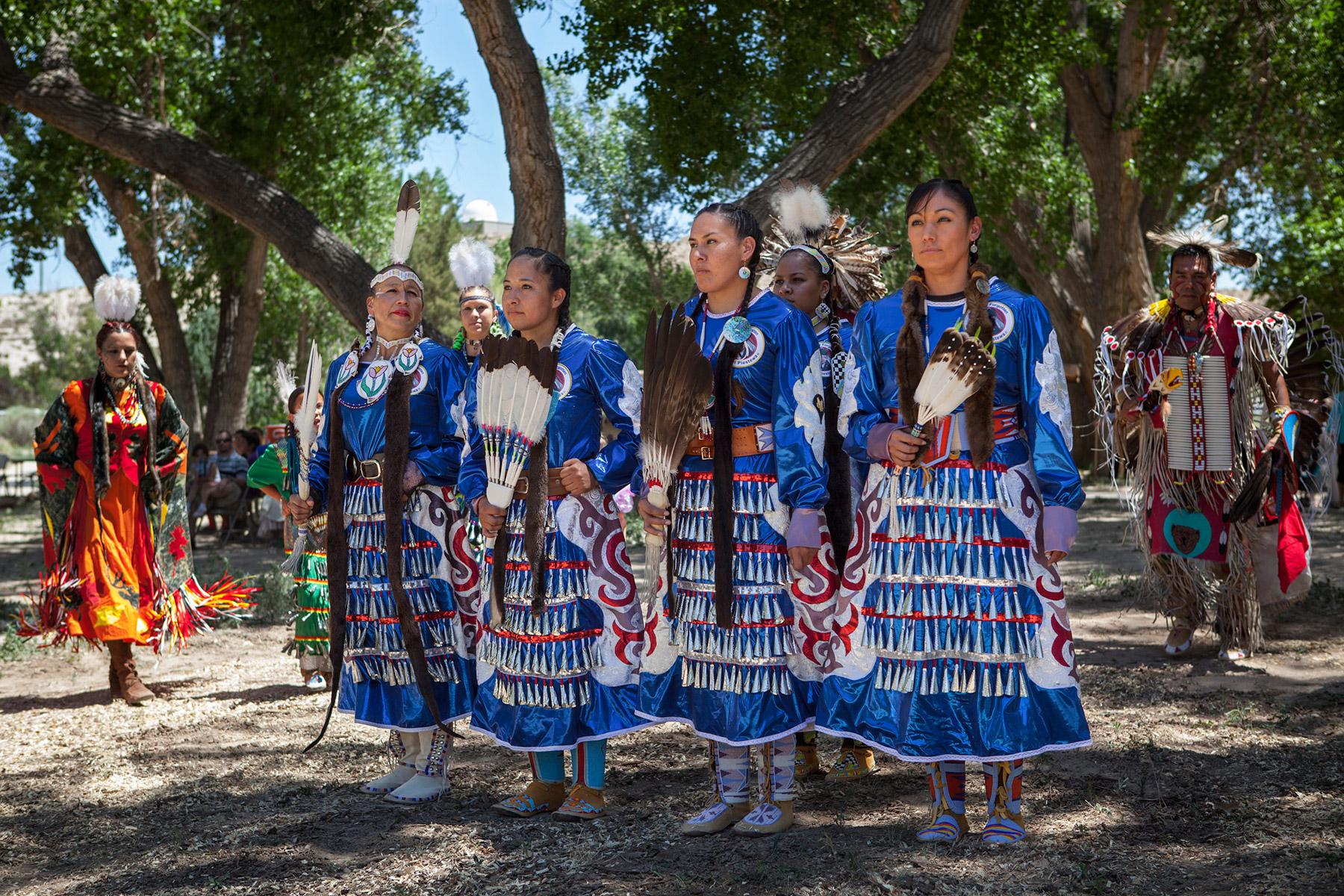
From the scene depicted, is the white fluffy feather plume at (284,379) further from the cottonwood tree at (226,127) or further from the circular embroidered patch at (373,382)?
the cottonwood tree at (226,127)

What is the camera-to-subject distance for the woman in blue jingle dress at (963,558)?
3.18m

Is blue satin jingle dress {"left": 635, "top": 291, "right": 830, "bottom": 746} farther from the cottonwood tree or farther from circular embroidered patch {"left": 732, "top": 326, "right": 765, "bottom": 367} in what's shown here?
the cottonwood tree

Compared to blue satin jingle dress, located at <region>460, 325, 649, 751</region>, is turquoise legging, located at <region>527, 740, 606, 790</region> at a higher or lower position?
lower

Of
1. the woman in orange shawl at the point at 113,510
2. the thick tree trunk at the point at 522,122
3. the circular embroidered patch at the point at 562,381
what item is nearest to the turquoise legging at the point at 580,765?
the circular embroidered patch at the point at 562,381

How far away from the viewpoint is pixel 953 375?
314 cm

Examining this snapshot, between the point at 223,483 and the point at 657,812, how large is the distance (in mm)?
11624

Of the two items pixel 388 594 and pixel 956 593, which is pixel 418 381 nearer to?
pixel 388 594

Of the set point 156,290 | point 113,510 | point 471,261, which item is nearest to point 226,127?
point 156,290

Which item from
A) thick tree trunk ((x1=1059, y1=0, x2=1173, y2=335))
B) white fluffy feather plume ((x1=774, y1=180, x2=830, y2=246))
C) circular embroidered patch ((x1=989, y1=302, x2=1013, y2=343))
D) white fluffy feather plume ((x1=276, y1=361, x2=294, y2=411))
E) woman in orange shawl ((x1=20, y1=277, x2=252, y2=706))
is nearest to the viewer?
circular embroidered patch ((x1=989, y1=302, x2=1013, y2=343))

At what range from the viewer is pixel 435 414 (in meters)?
4.16

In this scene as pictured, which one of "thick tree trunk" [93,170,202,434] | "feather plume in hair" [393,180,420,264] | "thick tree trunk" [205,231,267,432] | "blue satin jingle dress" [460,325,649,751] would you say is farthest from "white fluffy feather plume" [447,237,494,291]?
"thick tree trunk" [205,231,267,432]

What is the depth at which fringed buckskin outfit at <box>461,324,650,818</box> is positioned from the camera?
372 centimetres

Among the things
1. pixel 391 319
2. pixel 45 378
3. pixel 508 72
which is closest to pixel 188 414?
pixel 508 72

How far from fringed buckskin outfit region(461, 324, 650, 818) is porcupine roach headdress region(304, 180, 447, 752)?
1.22 ft
